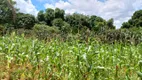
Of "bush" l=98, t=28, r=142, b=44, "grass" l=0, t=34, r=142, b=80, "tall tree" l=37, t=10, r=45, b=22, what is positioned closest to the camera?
"grass" l=0, t=34, r=142, b=80

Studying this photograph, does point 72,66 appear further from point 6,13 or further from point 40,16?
point 40,16

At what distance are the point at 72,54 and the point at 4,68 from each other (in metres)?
1.03

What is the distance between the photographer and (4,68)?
3.65 meters

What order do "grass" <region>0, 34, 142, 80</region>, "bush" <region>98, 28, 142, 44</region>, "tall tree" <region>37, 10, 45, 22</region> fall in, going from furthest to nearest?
"tall tree" <region>37, 10, 45, 22</region> < "bush" <region>98, 28, 142, 44</region> < "grass" <region>0, 34, 142, 80</region>

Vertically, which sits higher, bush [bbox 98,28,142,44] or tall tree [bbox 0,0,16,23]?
tall tree [bbox 0,0,16,23]

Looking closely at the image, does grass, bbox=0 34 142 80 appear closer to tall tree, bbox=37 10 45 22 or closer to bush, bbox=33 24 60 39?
bush, bbox=33 24 60 39

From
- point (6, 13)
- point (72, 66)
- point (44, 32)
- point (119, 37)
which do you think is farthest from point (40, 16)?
point (72, 66)

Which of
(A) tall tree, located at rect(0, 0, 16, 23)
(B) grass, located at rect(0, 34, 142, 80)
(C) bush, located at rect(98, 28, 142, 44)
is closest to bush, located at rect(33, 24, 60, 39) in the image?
(C) bush, located at rect(98, 28, 142, 44)

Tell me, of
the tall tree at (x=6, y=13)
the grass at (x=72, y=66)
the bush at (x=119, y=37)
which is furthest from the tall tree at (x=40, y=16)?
the grass at (x=72, y=66)

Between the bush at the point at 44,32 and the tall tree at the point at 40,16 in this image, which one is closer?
the bush at the point at 44,32

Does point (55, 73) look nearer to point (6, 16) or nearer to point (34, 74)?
point (34, 74)

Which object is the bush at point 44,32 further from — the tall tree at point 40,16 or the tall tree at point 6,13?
the tall tree at point 40,16

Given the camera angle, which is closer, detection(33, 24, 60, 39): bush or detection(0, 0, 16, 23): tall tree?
detection(33, 24, 60, 39): bush

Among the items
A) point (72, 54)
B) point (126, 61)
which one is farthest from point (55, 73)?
point (126, 61)
